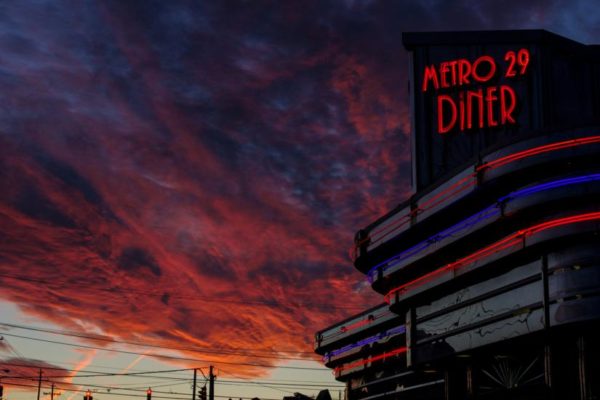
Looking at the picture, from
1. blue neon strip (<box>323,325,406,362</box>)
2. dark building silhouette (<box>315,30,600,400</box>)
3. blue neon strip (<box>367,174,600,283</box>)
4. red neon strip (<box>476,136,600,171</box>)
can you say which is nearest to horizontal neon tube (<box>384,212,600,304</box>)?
dark building silhouette (<box>315,30,600,400</box>)

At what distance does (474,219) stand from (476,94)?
9260 millimetres

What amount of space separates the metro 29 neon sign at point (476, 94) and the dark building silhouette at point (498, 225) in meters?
0.05

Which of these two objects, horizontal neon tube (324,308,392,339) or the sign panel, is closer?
the sign panel

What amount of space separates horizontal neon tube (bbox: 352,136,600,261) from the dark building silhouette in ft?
0.17

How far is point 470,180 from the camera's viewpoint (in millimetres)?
30516

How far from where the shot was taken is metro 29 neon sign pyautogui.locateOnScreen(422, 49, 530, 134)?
124 feet

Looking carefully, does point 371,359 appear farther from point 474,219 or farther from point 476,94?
point 474,219

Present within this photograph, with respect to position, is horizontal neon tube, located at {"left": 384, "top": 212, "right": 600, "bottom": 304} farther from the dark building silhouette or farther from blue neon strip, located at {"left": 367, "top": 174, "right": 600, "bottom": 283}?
blue neon strip, located at {"left": 367, "top": 174, "right": 600, "bottom": 283}

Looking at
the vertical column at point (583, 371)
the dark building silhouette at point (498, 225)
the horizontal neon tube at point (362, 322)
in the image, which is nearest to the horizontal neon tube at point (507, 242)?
the dark building silhouette at point (498, 225)

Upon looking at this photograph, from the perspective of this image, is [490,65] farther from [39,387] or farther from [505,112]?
[39,387]

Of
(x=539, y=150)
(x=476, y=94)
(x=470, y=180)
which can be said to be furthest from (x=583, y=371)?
(x=476, y=94)

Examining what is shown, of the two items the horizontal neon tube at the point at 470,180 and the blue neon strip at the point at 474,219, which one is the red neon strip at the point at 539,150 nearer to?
the horizontal neon tube at the point at 470,180

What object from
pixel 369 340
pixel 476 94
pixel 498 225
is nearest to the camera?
pixel 498 225

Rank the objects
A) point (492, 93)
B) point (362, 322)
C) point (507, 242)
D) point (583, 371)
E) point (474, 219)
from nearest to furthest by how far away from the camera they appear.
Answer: point (583, 371) → point (507, 242) → point (474, 219) → point (492, 93) → point (362, 322)
